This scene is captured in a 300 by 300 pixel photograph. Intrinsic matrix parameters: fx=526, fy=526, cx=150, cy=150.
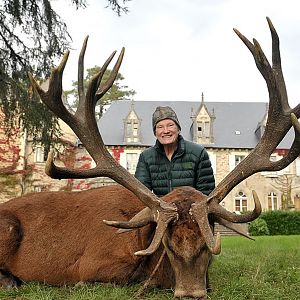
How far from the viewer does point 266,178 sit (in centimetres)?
4300

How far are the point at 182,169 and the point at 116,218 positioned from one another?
3.27ft

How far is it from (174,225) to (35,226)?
212 centimetres

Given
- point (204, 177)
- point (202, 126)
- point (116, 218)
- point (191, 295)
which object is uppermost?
point (202, 126)

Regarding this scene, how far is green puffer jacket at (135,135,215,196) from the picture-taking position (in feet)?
19.7

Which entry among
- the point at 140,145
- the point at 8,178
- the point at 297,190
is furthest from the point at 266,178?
the point at 8,178

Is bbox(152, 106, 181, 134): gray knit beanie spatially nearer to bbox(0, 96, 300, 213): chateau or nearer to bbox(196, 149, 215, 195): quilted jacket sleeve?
bbox(196, 149, 215, 195): quilted jacket sleeve

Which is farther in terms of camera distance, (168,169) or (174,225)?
(168,169)

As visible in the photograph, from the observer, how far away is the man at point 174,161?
236 inches

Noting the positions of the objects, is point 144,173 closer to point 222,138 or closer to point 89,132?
point 89,132

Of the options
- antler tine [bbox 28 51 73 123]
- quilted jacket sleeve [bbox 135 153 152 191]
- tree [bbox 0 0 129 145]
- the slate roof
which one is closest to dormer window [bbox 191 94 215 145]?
the slate roof

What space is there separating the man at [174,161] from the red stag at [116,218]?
506 mm

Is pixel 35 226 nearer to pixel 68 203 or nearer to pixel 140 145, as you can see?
pixel 68 203

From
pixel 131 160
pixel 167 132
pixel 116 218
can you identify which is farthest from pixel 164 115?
pixel 131 160

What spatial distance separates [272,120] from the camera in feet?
16.2
